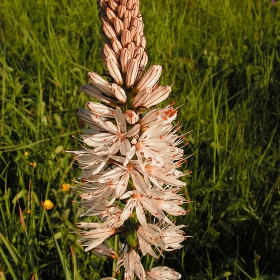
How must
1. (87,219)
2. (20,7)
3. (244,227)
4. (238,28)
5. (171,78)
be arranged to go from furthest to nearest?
(20,7) → (238,28) → (171,78) → (244,227) → (87,219)

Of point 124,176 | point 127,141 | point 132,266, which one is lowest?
point 132,266

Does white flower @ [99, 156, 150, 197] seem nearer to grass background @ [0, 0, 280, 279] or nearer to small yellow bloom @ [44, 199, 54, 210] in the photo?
grass background @ [0, 0, 280, 279]

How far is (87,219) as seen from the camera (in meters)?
3.41

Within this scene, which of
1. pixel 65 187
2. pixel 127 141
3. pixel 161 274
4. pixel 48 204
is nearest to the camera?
pixel 127 141

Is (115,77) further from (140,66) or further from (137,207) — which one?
(137,207)

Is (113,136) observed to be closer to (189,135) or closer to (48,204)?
(48,204)

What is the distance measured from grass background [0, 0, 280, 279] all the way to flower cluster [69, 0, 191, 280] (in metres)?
0.42

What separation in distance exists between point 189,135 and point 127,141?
83.8 inches

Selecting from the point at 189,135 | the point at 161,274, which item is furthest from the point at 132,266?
the point at 189,135

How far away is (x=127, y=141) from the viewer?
237 cm

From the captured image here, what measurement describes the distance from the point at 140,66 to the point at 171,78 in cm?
290

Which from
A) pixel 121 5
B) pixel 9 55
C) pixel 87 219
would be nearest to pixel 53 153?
pixel 87 219

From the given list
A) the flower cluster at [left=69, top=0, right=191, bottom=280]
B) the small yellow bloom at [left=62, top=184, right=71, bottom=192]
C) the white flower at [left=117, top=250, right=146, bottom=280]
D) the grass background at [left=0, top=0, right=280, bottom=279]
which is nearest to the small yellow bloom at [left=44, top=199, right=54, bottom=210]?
the grass background at [left=0, top=0, right=280, bottom=279]

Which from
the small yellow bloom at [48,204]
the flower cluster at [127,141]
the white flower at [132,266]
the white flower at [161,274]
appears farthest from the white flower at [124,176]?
the small yellow bloom at [48,204]
